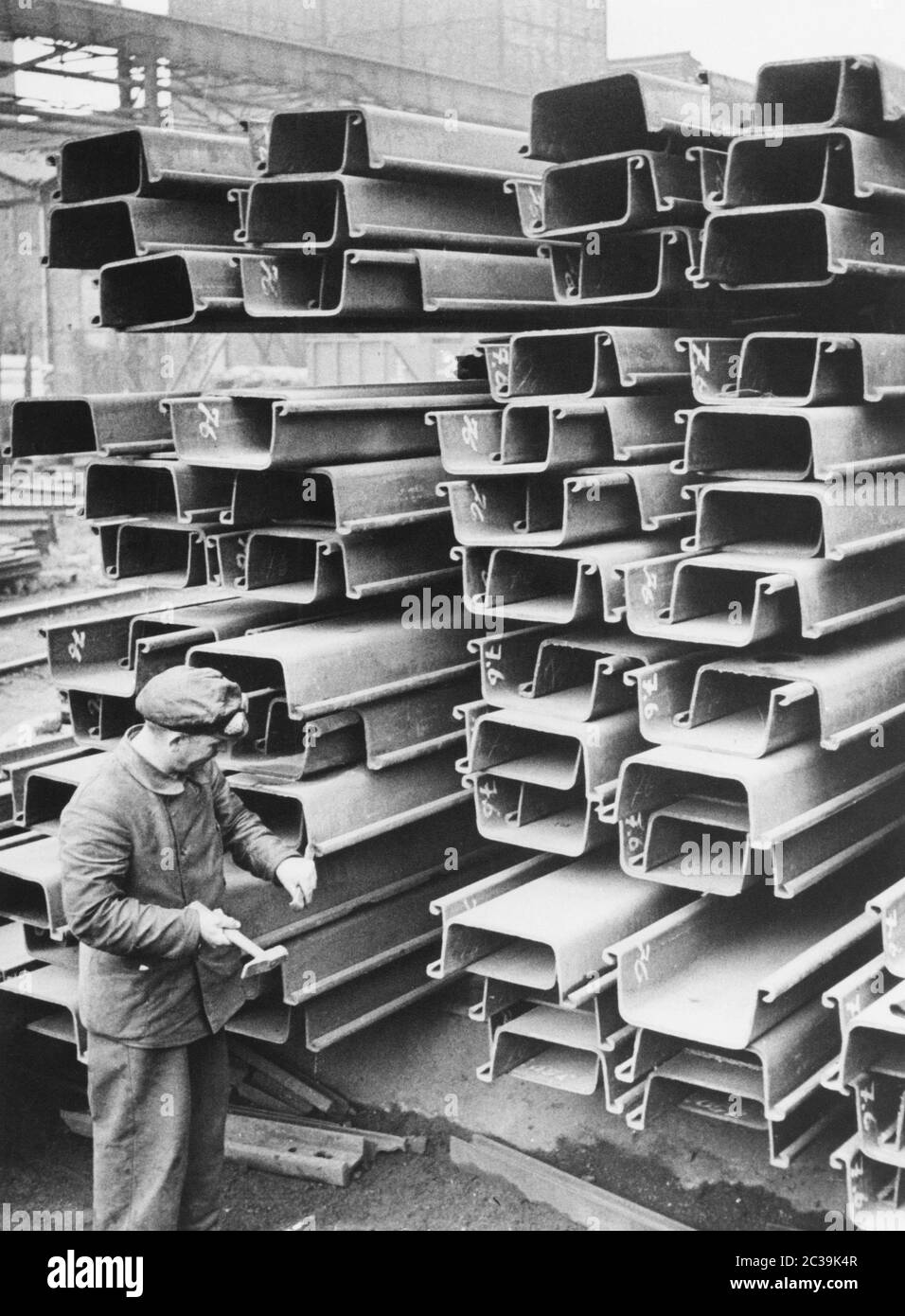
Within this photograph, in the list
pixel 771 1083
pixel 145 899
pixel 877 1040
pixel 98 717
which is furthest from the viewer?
pixel 98 717

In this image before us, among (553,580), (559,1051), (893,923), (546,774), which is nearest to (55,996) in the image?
(559,1051)

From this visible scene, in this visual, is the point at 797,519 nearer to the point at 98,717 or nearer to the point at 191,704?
the point at 191,704

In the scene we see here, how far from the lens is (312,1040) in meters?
4.45

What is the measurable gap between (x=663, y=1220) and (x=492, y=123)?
11645 mm

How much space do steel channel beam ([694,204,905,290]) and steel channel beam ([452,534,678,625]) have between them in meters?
0.78

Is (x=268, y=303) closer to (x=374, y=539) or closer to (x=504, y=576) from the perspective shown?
(x=374, y=539)

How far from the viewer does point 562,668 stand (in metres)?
4.17

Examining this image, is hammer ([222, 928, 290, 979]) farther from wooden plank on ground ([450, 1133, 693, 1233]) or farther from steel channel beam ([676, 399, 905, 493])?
steel channel beam ([676, 399, 905, 493])

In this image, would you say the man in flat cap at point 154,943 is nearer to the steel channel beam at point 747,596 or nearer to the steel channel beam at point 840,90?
the steel channel beam at point 747,596

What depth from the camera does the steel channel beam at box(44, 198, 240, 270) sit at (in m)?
4.24

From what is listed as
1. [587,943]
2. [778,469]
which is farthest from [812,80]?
[587,943]

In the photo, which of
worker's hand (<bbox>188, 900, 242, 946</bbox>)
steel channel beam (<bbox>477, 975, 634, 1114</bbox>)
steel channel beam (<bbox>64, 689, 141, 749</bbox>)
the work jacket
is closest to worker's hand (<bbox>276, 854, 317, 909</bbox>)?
the work jacket

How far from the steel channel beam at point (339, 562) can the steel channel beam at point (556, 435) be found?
448 millimetres

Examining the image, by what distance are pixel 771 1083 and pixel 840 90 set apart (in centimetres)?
250
